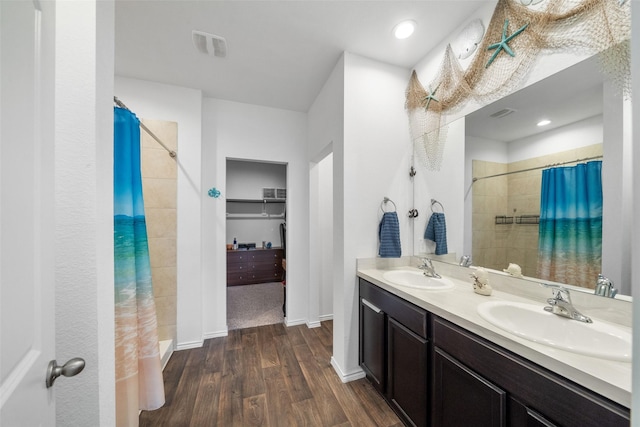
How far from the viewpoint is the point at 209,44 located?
1779mm

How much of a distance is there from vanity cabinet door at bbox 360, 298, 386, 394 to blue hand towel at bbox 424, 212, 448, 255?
29.6 inches

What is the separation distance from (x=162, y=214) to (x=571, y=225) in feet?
10.1

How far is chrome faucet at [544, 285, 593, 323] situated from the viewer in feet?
3.20

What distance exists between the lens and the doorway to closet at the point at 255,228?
4488 mm

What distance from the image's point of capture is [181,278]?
2.36m

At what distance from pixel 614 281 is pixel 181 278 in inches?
121

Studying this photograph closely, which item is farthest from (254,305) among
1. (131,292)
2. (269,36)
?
(269,36)

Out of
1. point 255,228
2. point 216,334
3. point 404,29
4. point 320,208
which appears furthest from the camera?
point 255,228

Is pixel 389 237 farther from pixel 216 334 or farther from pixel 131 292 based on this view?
pixel 216 334

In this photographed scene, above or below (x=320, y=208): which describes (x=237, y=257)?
below

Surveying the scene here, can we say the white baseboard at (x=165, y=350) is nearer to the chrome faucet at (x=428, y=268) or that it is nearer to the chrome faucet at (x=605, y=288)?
the chrome faucet at (x=428, y=268)

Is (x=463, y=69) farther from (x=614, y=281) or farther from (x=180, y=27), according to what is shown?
(x=180, y=27)

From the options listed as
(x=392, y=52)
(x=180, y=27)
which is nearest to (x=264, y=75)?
(x=180, y=27)

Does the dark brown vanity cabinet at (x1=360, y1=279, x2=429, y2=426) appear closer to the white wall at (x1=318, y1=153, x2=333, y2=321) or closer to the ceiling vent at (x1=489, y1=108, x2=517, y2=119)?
the white wall at (x1=318, y1=153, x2=333, y2=321)
